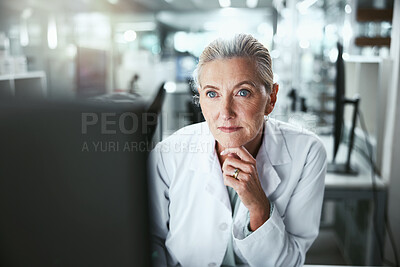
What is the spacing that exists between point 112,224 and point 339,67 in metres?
1.38

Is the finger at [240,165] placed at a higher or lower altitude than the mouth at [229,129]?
lower

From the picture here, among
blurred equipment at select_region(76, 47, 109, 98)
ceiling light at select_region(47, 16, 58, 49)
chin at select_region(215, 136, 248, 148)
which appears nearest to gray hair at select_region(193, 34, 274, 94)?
chin at select_region(215, 136, 248, 148)

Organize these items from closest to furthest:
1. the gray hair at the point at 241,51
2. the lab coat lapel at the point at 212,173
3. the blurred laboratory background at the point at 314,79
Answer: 1. the gray hair at the point at 241,51
2. the lab coat lapel at the point at 212,173
3. the blurred laboratory background at the point at 314,79

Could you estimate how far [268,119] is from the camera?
2.57 feet

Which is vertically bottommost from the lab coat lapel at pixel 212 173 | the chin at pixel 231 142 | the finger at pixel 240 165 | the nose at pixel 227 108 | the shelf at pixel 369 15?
the lab coat lapel at pixel 212 173

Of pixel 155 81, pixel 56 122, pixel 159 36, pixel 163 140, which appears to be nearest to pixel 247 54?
pixel 163 140

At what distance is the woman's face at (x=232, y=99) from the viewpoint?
647 mm

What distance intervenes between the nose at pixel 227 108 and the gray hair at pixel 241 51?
0.08 metres

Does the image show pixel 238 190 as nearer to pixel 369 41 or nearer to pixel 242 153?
pixel 242 153

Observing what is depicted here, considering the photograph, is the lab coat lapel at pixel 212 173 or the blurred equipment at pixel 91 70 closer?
the lab coat lapel at pixel 212 173

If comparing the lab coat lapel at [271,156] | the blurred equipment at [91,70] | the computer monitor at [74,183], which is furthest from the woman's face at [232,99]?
the blurred equipment at [91,70]

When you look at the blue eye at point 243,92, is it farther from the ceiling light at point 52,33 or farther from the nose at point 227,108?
the ceiling light at point 52,33

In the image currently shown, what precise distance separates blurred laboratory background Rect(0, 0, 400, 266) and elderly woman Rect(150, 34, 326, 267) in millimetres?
70

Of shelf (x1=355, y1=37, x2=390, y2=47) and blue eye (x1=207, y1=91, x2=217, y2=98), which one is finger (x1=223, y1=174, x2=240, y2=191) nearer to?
blue eye (x1=207, y1=91, x2=217, y2=98)
